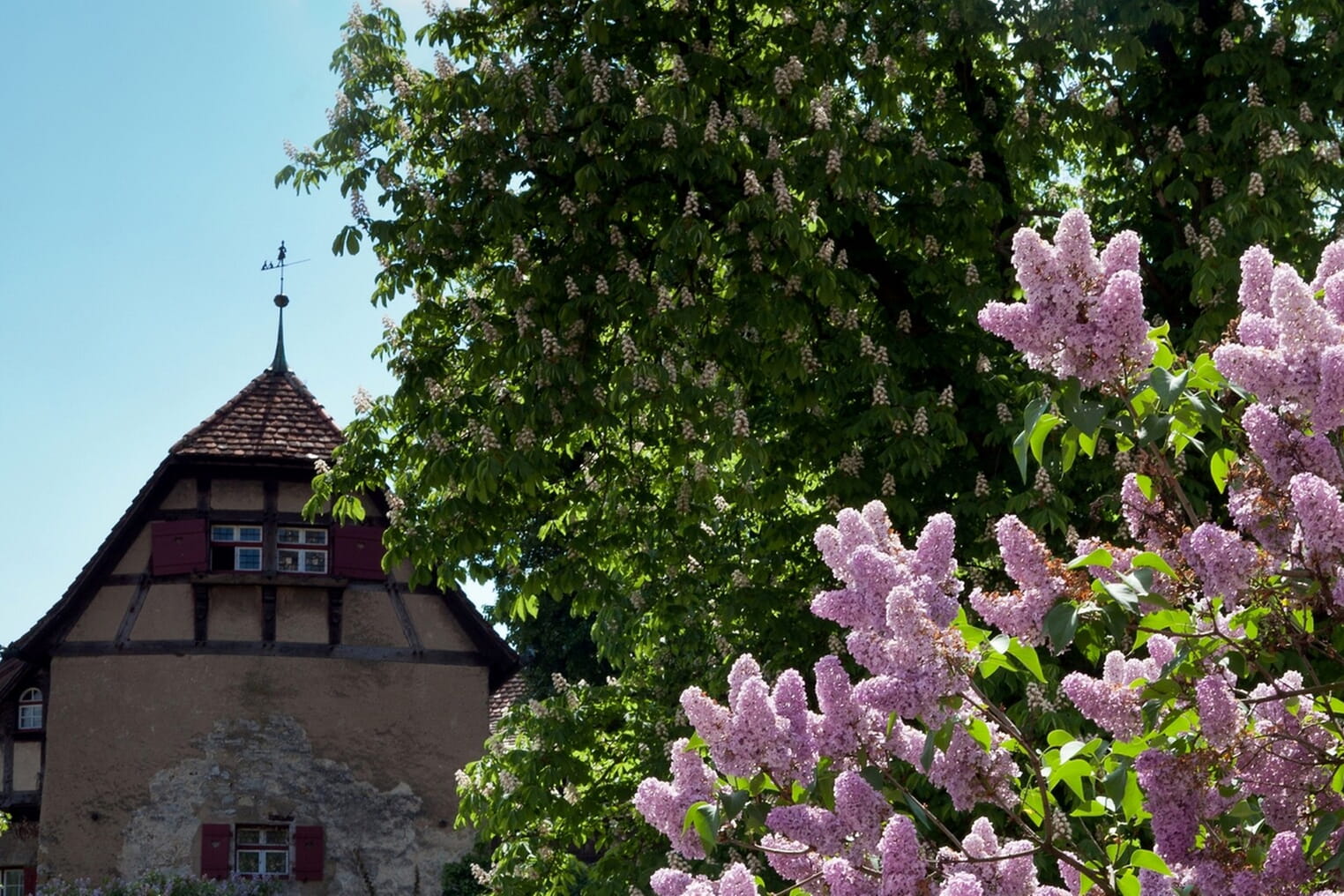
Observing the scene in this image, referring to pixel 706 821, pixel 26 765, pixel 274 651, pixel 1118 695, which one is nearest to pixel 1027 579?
pixel 1118 695

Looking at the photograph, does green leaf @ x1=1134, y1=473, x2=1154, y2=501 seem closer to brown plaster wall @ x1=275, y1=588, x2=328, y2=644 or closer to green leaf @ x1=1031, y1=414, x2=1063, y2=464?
green leaf @ x1=1031, y1=414, x2=1063, y2=464

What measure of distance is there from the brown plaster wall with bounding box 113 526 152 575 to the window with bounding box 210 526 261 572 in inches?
36.7

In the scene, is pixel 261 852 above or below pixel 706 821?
above

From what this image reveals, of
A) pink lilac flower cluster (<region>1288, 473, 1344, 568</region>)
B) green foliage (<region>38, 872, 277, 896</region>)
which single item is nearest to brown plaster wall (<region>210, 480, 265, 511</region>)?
green foliage (<region>38, 872, 277, 896</region>)

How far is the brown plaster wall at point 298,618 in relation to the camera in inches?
1001

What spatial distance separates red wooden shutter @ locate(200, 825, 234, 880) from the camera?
24297 millimetres

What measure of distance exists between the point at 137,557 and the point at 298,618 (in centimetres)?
247

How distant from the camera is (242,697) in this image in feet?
82.1

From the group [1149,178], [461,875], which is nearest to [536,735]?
[1149,178]

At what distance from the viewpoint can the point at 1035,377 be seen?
36.7 ft

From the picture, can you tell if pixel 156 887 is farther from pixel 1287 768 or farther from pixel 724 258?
pixel 1287 768

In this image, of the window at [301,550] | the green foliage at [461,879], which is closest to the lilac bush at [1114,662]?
the green foliage at [461,879]

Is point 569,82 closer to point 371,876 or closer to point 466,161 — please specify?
point 466,161

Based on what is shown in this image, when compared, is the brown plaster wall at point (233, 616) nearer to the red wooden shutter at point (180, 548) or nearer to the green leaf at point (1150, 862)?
the red wooden shutter at point (180, 548)
